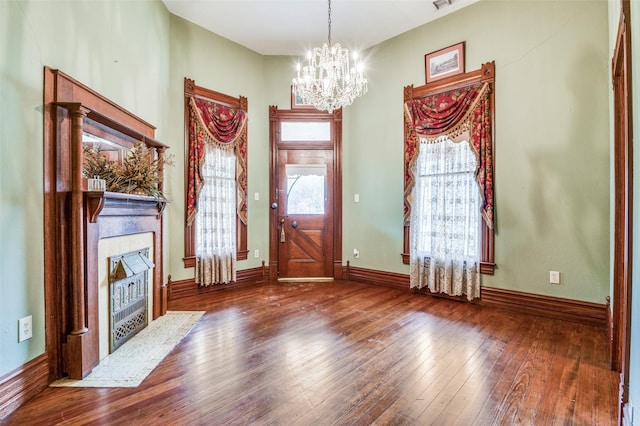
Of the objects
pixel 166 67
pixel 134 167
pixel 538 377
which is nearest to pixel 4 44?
pixel 134 167

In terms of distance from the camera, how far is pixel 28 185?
184 cm

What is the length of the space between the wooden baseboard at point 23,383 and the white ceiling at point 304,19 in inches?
149

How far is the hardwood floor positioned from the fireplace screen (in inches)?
18.6

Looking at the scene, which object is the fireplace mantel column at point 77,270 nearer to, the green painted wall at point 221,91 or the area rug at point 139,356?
the area rug at point 139,356

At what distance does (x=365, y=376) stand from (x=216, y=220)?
9.53 ft

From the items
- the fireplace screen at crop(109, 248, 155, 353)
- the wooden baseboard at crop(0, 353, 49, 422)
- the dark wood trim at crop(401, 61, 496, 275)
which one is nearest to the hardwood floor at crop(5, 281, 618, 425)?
the wooden baseboard at crop(0, 353, 49, 422)

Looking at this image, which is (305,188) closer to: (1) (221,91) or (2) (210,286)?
(1) (221,91)

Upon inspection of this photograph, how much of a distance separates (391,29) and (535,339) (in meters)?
3.96

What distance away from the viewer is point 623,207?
190 cm

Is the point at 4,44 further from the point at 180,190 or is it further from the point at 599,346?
the point at 599,346

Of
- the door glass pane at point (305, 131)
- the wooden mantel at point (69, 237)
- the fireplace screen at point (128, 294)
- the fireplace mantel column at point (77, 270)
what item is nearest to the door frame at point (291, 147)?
the door glass pane at point (305, 131)

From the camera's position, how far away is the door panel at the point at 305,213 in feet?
15.8

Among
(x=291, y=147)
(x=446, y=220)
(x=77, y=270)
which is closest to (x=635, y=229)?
(x=446, y=220)

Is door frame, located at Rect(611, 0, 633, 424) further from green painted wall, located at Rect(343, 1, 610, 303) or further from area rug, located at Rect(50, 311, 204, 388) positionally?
area rug, located at Rect(50, 311, 204, 388)
